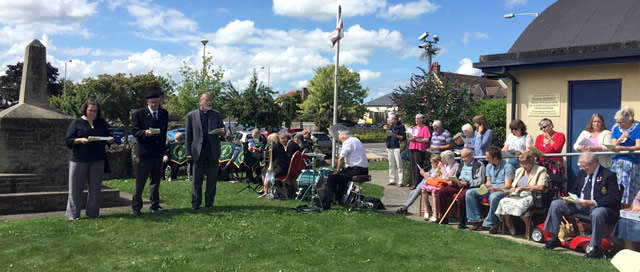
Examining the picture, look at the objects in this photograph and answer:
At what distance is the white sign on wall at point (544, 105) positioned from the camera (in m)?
9.55

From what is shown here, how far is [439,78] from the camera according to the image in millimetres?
13711

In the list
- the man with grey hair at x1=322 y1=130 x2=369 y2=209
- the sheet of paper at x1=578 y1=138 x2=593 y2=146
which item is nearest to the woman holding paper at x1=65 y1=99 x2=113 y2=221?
the man with grey hair at x1=322 y1=130 x2=369 y2=209

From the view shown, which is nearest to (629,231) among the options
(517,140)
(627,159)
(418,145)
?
(627,159)

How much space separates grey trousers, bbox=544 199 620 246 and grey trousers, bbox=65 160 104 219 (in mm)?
6319

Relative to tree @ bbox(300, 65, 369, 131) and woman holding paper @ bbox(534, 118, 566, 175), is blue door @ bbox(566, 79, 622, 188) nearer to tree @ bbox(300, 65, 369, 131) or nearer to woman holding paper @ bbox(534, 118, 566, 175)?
woman holding paper @ bbox(534, 118, 566, 175)

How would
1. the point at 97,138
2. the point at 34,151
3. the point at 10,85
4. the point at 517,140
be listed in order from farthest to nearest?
the point at 10,85 → the point at 34,151 → the point at 517,140 → the point at 97,138

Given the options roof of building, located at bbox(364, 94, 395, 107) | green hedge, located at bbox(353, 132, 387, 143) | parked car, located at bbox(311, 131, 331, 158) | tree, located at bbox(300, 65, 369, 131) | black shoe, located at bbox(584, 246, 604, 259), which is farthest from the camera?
roof of building, located at bbox(364, 94, 395, 107)

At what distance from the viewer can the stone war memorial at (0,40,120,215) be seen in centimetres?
841

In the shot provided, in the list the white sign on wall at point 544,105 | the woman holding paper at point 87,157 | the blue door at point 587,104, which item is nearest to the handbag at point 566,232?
the blue door at point 587,104

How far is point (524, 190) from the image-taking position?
6.95m

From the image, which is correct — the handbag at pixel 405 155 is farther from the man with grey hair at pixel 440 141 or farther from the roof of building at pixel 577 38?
the roof of building at pixel 577 38

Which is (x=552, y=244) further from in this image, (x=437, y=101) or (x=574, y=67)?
(x=437, y=101)

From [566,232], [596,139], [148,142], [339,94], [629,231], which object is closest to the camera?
[629,231]

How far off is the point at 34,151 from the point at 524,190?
8492 millimetres
